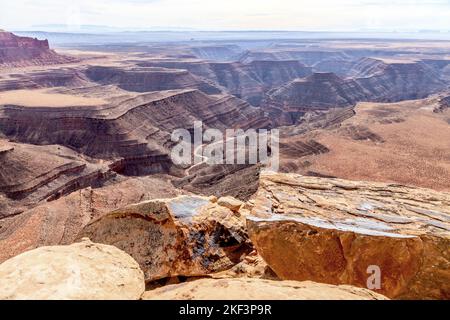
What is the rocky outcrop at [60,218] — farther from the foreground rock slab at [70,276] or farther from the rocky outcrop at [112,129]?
the rocky outcrop at [112,129]

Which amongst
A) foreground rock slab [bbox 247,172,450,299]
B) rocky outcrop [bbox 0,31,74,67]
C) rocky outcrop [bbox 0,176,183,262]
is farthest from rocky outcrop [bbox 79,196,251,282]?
rocky outcrop [bbox 0,31,74,67]

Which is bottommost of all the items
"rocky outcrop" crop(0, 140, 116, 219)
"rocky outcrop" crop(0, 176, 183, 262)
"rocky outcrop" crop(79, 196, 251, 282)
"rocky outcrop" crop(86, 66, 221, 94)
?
"rocky outcrop" crop(0, 140, 116, 219)

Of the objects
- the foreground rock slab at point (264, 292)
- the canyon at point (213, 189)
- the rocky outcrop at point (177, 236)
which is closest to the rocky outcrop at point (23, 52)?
the canyon at point (213, 189)

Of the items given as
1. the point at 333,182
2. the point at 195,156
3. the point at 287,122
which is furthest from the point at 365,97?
the point at 333,182

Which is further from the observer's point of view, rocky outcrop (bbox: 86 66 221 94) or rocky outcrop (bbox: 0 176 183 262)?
rocky outcrop (bbox: 86 66 221 94)

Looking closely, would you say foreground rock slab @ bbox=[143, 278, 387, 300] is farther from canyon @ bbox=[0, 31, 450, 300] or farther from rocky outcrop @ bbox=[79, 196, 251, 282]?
rocky outcrop @ bbox=[79, 196, 251, 282]

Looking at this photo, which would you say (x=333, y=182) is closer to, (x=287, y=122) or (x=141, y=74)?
(x=287, y=122)

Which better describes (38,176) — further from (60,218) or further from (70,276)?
(70,276)

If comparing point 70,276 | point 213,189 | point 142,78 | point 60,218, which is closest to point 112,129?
point 213,189
